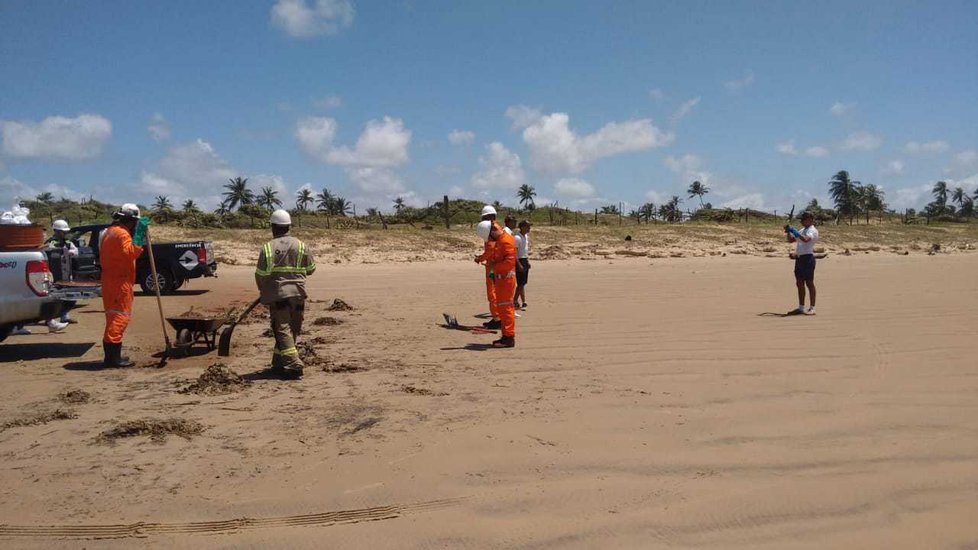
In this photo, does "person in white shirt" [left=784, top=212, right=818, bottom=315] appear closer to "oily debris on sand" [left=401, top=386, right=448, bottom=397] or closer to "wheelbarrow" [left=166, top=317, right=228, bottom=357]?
"oily debris on sand" [left=401, top=386, right=448, bottom=397]

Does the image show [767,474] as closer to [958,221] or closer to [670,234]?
[670,234]

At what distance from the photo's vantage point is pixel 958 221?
200 feet

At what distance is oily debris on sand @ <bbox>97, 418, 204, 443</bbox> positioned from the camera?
15.9 feet

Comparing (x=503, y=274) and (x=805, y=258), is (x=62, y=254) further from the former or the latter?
(x=805, y=258)

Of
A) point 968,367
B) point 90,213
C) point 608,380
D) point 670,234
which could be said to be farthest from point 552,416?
point 90,213

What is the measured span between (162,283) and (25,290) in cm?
774

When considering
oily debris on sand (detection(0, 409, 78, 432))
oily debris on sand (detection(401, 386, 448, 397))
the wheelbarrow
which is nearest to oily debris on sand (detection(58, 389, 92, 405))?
oily debris on sand (detection(0, 409, 78, 432))

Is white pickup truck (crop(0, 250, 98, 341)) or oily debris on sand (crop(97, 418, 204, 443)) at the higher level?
white pickup truck (crop(0, 250, 98, 341))

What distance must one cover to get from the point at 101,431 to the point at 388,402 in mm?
2073

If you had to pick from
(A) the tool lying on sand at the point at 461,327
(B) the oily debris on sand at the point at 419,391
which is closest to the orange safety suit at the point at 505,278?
(A) the tool lying on sand at the point at 461,327

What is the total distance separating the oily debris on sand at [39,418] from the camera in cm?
516

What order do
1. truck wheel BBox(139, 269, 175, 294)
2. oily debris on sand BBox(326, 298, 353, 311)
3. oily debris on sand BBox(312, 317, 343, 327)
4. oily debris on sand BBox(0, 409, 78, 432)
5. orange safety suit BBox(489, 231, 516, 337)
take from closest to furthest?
oily debris on sand BBox(0, 409, 78, 432) < orange safety suit BBox(489, 231, 516, 337) < oily debris on sand BBox(312, 317, 343, 327) < oily debris on sand BBox(326, 298, 353, 311) < truck wheel BBox(139, 269, 175, 294)

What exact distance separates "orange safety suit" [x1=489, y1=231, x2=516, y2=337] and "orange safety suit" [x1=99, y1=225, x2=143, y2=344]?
397 cm

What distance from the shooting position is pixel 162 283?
49.2ft
